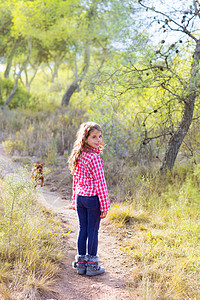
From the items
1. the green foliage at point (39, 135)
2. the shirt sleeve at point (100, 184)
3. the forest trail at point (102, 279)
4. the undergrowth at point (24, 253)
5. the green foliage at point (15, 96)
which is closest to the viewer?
the undergrowth at point (24, 253)

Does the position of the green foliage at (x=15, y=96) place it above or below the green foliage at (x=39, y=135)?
above

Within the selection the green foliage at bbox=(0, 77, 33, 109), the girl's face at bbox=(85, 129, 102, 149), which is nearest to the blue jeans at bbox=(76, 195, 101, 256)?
the girl's face at bbox=(85, 129, 102, 149)

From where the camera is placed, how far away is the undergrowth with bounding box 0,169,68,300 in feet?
8.08

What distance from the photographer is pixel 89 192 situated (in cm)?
302

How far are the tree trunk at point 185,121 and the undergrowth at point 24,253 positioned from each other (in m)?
3.75

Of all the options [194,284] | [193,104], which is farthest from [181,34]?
[194,284]

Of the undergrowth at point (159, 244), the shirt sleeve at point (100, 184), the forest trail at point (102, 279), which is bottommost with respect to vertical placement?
the forest trail at point (102, 279)

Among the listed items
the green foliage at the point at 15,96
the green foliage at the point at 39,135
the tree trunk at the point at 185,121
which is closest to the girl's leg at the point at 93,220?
the tree trunk at the point at 185,121

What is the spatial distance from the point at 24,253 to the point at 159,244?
1.69 meters

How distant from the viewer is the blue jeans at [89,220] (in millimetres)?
3041

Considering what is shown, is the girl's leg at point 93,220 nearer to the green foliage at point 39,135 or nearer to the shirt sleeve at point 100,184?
the shirt sleeve at point 100,184

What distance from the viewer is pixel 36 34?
13.7 meters

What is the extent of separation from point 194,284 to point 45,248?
1.58 meters

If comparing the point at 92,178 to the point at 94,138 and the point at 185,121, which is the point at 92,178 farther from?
the point at 185,121
